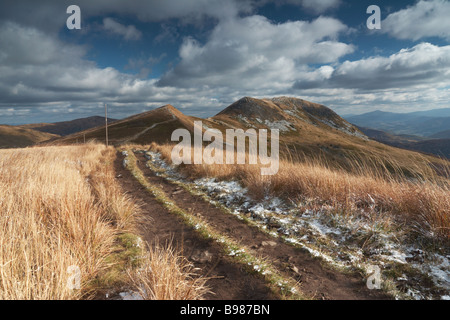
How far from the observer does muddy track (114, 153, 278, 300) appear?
10.3 ft

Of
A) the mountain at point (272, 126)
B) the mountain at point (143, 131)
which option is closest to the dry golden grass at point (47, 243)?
the mountain at point (272, 126)

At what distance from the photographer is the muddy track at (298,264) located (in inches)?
127

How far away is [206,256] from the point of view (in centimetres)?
409

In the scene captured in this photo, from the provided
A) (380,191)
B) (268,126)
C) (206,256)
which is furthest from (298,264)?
(268,126)

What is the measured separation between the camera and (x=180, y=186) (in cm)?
980

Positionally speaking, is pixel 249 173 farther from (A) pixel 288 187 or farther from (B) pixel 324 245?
(B) pixel 324 245

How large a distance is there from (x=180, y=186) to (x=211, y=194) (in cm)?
208

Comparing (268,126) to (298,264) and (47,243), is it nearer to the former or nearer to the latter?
(298,264)

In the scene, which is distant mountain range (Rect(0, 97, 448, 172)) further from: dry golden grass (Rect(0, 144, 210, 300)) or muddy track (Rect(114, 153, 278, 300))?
dry golden grass (Rect(0, 144, 210, 300))

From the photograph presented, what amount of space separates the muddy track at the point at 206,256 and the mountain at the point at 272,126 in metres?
30.6

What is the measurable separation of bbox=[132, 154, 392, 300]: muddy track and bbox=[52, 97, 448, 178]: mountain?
98.5 feet

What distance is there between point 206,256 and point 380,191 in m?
5.23

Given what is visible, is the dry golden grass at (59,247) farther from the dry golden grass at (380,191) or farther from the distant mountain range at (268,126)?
the distant mountain range at (268,126)
